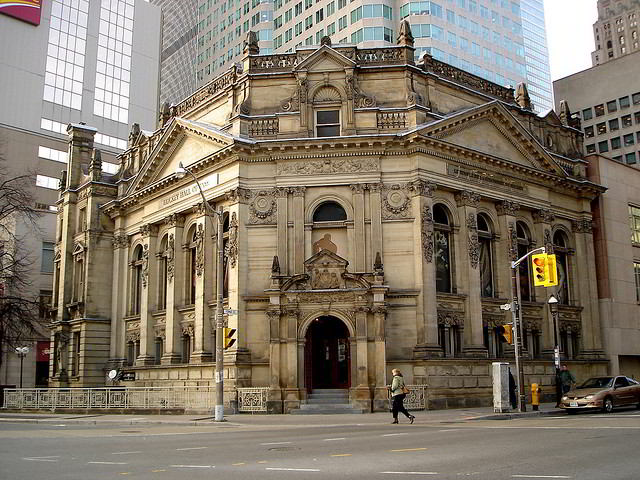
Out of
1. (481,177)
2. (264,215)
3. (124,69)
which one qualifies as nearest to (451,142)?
(481,177)

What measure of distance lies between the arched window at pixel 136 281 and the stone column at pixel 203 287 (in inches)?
342

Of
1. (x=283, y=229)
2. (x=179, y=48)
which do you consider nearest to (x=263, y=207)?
(x=283, y=229)

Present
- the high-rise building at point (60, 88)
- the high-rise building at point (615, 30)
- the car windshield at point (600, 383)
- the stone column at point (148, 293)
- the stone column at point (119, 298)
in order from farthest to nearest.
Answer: the high-rise building at point (615, 30) → the high-rise building at point (60, 88) → the stone column at point (119, 298) → the stone column at point (148, 293) → the car windshield at point (600, 383)

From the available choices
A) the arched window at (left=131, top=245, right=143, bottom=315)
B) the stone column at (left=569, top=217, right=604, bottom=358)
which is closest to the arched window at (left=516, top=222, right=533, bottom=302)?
the stone column at (left=569, top=217, right=604, bottom=358)

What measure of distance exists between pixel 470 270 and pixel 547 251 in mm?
8144

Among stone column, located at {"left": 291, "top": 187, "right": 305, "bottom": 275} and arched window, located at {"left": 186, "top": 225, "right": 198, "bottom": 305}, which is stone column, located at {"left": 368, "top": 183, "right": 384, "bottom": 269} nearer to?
stone column, located at {"left": 291, "top": 187, "right": 305, "bottom": 275}

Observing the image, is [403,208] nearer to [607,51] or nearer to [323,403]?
[323,403]

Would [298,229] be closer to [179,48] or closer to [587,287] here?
[587,287]

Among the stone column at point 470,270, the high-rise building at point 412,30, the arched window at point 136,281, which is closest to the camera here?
the stone column at point 470,270

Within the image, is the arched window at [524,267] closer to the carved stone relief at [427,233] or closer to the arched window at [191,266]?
the carved stone relief at [427,233]

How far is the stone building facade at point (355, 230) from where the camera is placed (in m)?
36.2

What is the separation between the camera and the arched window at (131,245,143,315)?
49625 millimetres

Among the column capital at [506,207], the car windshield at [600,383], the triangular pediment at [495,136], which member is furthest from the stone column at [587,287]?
the car windshield at [600,383]

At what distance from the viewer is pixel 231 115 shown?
41.8 meters
